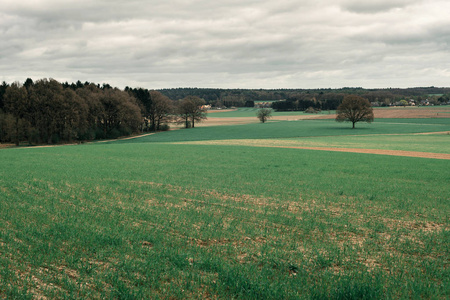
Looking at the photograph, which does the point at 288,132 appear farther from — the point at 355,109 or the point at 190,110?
the point at 190,110

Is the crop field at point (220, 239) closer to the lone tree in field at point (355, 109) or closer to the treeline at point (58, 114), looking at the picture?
the treeline at point (58, 114)

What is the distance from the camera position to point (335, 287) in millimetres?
6512

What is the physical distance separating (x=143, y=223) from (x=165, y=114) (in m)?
102

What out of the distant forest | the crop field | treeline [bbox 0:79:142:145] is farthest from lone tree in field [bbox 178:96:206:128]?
the crop field

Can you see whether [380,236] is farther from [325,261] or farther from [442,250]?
[325,261]

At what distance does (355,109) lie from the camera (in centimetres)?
9169

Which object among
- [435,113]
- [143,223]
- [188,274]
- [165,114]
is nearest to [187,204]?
[143,223]

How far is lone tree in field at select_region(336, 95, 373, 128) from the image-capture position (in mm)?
90938

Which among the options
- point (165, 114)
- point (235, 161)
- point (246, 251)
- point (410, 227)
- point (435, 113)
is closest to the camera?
point (246, 251)

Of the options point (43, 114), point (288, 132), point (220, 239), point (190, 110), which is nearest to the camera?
point (220, 239)

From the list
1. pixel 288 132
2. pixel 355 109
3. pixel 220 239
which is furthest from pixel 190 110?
pixel 220 239

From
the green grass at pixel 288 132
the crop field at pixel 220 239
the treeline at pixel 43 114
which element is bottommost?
the green grass at pixel 288 132

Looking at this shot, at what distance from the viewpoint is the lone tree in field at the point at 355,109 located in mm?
90938

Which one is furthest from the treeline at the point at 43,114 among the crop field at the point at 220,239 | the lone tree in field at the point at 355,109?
the lone tree in field at the point at 355,109
